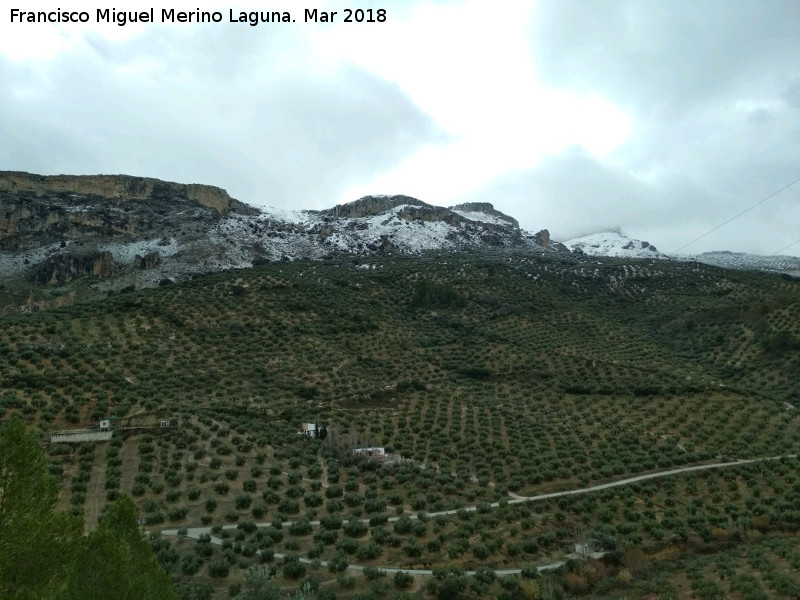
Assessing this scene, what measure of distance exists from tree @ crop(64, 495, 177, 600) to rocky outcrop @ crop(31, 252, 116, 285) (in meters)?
75.8

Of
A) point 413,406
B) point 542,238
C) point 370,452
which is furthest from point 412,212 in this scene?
point 370,452

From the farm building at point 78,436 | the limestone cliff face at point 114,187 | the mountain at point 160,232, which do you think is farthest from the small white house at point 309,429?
the limestone cliff face at point 114,187

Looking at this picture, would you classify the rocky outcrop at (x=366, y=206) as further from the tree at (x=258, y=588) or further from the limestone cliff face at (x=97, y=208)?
the tree at (x=258, y=588)

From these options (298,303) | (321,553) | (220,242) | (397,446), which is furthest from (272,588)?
(220,242)

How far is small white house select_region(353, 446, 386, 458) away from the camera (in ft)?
85.9

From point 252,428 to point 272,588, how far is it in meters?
17.4

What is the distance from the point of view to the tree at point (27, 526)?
27.0ft

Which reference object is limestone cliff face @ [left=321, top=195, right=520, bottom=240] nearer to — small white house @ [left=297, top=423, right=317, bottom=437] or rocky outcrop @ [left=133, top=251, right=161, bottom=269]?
rocky outcrop @ [left=133, top=251, right=161, bottom=269]

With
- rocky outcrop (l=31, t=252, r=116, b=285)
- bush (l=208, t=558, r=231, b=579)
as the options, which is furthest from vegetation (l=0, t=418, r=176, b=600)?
rocky outcrop (l=31, t=252, r=116, b=285)

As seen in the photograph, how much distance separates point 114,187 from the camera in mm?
97438

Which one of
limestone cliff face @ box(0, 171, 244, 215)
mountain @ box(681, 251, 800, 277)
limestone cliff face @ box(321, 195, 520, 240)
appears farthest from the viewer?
mountain @ box(681, 251, 800, 277)

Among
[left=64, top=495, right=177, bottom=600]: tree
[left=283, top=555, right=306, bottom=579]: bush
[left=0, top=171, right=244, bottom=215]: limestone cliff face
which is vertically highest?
[left=0, top=171, right=244, bottom=215]: limestone cliff face

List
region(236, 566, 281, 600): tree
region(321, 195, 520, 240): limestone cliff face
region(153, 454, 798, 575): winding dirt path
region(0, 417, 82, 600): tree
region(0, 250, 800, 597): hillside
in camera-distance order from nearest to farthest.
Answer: region(0, 417, 82, 600): tree < region(236, 566, 281, 600): tree < region(153, 454, 798, 575): winding dirt path < region(0, 250, 800, 597): hillside < region(321, 195, 520, 240): limestone cliff face

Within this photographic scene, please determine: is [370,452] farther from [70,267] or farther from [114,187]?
[114,187]
